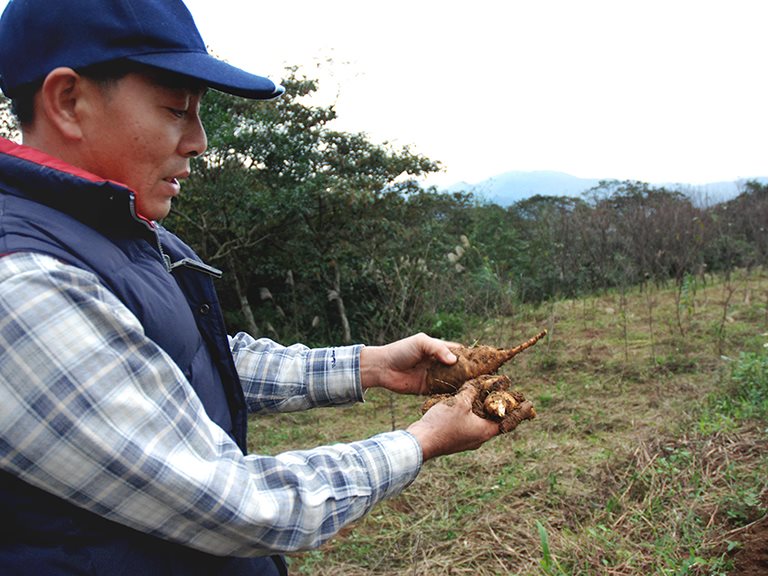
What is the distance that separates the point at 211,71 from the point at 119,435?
0.60 meters

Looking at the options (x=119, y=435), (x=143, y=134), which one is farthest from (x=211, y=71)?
(x=119, y=435)

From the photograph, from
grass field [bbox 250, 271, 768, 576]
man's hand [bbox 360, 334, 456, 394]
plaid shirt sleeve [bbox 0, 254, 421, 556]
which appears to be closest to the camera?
plaid shirt sleeve [bbox 0, 254, 421, 556]

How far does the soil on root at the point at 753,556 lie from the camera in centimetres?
235

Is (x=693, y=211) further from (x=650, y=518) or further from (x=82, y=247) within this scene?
(x=82, y=247)

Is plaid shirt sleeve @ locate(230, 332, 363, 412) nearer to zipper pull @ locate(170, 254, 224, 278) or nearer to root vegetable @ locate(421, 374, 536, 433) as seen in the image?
root vegetable @ locate(421, 374, 536, 433)

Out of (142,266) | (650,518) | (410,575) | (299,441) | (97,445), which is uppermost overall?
(142,266)

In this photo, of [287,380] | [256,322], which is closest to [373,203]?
[256,322]

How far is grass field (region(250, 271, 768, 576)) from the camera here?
2.85m

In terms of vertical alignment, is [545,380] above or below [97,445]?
below

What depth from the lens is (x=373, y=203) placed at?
8023 millimetres

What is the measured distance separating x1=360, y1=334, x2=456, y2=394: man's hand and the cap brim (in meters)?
0.79

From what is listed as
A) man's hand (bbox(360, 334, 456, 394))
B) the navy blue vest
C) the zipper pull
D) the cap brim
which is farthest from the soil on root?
the cap brim

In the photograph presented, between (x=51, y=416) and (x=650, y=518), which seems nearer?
(x=51, y=416)

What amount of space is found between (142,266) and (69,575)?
0.47 metres
